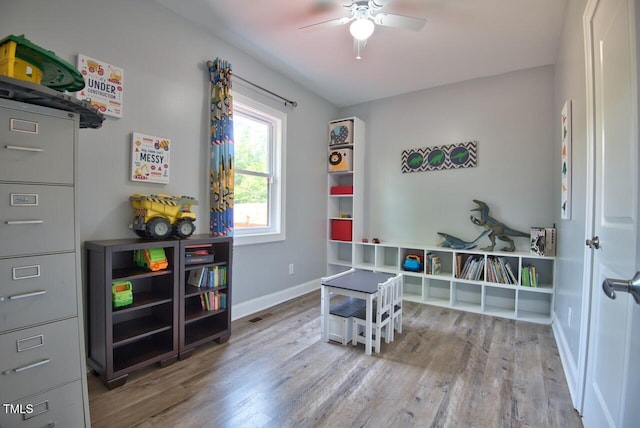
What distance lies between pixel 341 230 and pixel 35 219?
3311 millimetres

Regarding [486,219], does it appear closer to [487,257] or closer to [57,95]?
[487,257]

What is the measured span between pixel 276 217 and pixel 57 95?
2.44m

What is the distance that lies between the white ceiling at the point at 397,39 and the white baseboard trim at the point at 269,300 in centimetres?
234

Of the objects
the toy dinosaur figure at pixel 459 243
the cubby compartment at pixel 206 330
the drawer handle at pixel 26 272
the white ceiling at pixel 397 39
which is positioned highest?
the white ceiling at pixel 397 39

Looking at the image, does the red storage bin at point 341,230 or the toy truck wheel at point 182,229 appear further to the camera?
the red storage bin at point 341,230

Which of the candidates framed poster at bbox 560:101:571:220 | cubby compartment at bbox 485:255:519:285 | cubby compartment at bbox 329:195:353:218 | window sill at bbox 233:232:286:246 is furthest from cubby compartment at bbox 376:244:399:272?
framed poster at bbox 560:101:571:220

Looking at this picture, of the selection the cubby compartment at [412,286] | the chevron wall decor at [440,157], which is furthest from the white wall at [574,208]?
the cubby compartment at [412,286]

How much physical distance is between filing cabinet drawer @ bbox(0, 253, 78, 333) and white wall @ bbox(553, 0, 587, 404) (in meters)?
2.60

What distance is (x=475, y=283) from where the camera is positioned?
10.6ft

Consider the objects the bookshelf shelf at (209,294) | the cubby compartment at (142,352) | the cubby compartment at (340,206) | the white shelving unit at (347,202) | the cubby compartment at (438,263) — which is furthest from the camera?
the cubby compartment at (340,206)

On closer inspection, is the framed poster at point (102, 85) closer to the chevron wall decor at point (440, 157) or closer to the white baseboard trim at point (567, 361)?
the chevron wall decor at point (440, 157)

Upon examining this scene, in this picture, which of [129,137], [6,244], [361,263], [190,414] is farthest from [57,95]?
[361,263]

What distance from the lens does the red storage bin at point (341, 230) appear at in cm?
413

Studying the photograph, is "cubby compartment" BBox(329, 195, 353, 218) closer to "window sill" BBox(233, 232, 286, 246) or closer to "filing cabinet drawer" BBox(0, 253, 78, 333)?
"window sill" BBox(233, 232, 286, 246)
